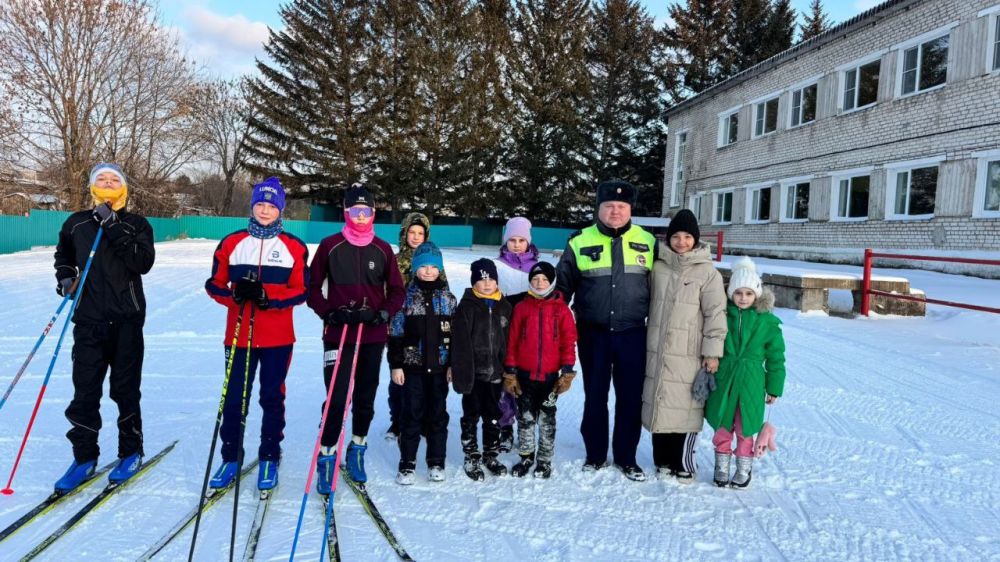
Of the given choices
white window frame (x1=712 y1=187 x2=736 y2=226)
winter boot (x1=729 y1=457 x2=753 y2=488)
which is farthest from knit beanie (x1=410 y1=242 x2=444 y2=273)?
white window frame (x1=712 y1=187 x2=736 y2=226)

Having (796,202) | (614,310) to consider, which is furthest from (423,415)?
(796,202)

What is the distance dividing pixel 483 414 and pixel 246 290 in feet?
5.54

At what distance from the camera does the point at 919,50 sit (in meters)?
14.4

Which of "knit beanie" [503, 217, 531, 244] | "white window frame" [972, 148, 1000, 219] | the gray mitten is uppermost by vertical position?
"white window frame" [972, 148, 1000, 219]

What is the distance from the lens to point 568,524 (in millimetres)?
3242

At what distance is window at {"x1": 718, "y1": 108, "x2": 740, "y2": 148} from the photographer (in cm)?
2233

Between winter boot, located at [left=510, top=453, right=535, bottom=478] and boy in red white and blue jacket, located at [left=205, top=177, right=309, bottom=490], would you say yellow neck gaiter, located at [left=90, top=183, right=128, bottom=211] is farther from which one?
winter boot, located at [left=510, top=453, right=535, bottom=478]

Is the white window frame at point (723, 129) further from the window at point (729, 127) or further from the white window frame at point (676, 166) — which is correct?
the white window frame at point (676, 166)

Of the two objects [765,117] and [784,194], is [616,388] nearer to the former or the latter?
[784,194]

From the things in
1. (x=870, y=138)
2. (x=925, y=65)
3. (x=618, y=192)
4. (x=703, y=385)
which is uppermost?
→ (x=925, y=65)

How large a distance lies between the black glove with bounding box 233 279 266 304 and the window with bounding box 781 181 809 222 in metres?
18.4

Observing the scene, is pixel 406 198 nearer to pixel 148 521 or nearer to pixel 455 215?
pixel 455 215

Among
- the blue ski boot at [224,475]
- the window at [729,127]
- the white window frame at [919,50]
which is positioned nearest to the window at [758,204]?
the window at [729,127]

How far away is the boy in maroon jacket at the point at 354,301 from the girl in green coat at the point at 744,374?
2.10m
